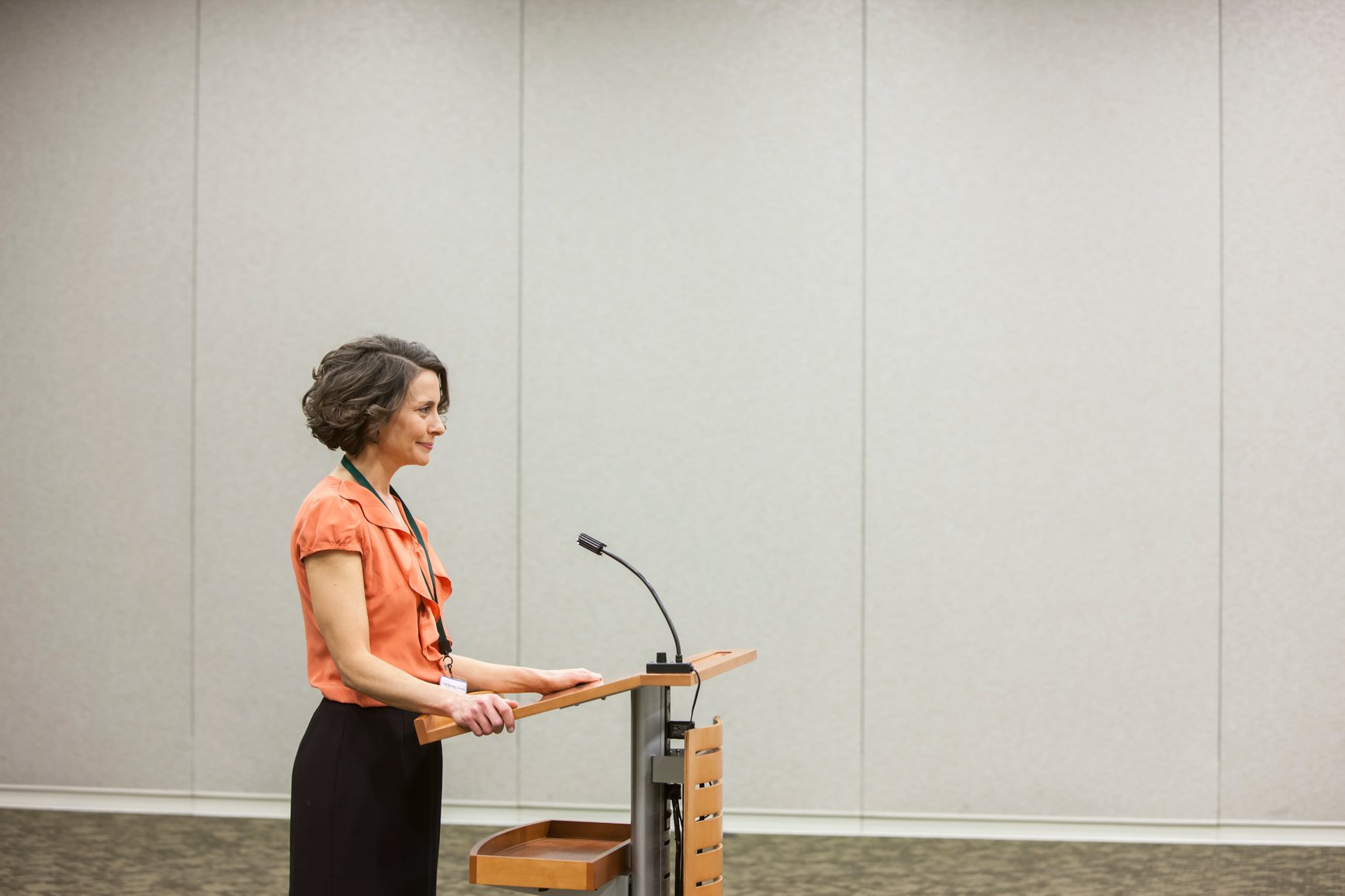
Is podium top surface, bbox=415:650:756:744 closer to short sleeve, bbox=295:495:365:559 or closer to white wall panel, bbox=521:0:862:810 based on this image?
short sleeve, bbox=295:495:365:559

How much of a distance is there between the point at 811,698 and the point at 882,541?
688mm

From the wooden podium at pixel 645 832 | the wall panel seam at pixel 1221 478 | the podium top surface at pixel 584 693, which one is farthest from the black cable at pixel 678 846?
the wall panel seam at pixel 1221 478

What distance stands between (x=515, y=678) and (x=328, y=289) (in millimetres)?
3075

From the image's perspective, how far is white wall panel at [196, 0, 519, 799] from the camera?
15.2ft

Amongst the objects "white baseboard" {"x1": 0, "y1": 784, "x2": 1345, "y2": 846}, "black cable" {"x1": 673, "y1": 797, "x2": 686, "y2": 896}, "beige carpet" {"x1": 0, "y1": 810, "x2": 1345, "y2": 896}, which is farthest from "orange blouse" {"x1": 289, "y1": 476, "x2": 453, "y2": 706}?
"white baseboard" {"x1": 0, "y1": 784, "x2": 1345, "y2": 846}

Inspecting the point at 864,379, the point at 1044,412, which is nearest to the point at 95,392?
the point at 864,379

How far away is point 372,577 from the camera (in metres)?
1.89

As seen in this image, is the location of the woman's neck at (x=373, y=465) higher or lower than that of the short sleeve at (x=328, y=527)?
higher

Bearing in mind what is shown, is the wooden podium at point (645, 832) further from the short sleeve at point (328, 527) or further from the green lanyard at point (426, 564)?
the short sleeve at point (328, 527)

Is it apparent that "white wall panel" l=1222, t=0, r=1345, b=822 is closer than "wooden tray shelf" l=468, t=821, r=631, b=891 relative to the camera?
No

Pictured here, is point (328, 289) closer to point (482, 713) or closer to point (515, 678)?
point (515, 678)

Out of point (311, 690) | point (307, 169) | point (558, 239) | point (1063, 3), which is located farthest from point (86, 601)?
point (1063, 3)

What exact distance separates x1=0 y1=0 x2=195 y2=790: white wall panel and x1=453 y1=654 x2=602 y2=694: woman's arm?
3.07m

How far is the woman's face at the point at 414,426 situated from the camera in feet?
6.47
